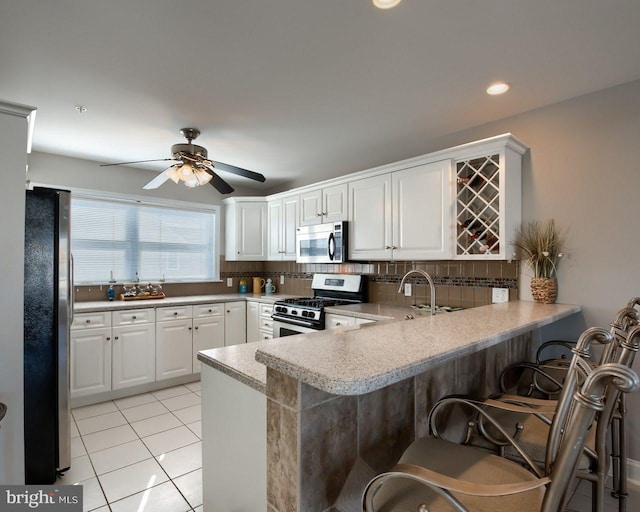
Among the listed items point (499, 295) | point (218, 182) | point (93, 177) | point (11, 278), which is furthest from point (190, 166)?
point (499, 295)

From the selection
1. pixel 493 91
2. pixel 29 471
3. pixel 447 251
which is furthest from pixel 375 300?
pixel 29 471

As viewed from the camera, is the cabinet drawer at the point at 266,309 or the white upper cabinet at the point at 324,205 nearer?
the white upper cabinet at the point at 324,205

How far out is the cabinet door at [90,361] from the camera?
3.29 metres

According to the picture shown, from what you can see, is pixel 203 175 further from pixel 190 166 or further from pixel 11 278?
pixel 11 278

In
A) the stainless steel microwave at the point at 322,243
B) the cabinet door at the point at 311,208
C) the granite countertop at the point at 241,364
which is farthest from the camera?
the cabinet door at the point at 311,208

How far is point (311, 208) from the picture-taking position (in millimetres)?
4082

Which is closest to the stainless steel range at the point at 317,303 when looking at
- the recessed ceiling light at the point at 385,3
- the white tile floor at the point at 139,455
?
the white tile floor at the point at 139,455

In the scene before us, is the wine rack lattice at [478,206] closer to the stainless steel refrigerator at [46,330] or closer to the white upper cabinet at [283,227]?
the white upper cabinet at [283,227]

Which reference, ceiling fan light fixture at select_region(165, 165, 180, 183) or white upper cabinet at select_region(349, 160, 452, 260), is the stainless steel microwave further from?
ceiling fan light fixture at select_region(165, 165, 180, 183)

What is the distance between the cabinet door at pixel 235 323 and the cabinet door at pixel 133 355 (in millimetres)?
844

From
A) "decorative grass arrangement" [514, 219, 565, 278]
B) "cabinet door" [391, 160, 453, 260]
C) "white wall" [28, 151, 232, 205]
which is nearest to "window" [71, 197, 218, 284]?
"white wall" [28, 151, 232, 205]

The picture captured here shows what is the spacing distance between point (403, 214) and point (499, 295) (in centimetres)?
102

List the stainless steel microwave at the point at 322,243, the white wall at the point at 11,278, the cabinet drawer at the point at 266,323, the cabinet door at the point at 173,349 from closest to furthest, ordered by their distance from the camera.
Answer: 1. the white wall at the point at 11,278
2. the stainless steel microwave at the point at 322,243
3. the cabinet door at the point at 173,349
4. the cabinet drawer at the point at 266,323

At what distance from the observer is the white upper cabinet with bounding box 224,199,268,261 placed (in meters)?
4.77
